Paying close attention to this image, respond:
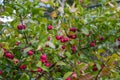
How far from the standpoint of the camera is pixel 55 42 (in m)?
1.95

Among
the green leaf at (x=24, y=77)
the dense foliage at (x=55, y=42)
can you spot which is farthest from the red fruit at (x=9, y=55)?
the green leaf at (x=24, y=77)

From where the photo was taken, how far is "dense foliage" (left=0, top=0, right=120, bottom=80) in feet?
6.10

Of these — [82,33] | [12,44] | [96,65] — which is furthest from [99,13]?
[12,44]

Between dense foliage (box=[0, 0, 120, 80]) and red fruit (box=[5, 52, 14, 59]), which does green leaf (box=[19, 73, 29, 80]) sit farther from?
red fruit (box=[5, 52, 14, 59])

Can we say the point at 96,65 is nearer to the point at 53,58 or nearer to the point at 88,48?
the point at 88,48

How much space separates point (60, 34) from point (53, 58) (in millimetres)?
155

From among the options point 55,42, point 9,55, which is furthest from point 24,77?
point 55,42

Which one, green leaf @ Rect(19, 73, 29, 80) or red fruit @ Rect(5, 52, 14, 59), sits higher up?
red fruit @ Rect(5, 52, 14, 59)

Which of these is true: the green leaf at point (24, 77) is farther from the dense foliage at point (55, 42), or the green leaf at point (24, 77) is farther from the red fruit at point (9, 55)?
the red fruit at point (9, 55)

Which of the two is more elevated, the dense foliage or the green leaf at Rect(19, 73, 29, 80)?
the dense foliage

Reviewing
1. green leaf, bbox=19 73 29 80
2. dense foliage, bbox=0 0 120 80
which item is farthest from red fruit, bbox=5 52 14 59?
green leaf, bbox=19 73 29 80

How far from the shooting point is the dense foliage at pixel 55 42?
1.86 m

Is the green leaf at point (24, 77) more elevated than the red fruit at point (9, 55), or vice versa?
the red fruit at point (9, 55)

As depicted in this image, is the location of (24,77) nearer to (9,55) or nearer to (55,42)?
(9,55)
